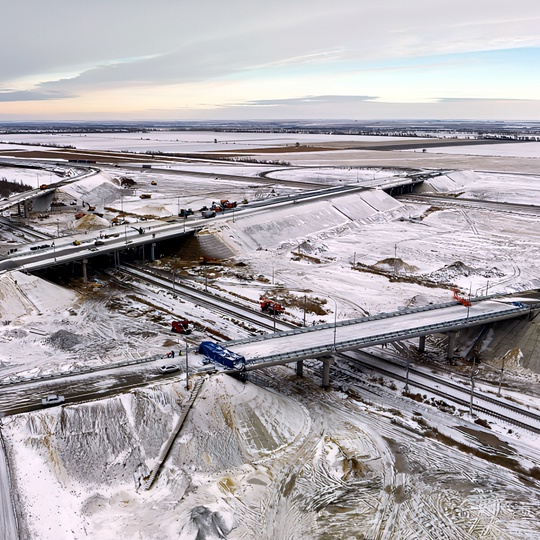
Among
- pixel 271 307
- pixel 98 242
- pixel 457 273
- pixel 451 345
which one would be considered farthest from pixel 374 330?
pixel 98 242

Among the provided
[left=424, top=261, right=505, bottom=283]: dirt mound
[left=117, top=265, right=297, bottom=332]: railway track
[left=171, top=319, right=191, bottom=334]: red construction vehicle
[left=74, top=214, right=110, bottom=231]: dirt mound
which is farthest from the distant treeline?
[left=424, top=261, right=505, bottom=283]: dirt mound

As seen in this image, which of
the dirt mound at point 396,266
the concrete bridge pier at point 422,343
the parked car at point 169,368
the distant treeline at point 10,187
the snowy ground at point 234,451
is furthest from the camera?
the distant treeline at point 10,187

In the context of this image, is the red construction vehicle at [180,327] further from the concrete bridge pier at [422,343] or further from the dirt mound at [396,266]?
the dirt mound at [396,266]

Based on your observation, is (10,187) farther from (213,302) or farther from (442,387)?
(442,387)

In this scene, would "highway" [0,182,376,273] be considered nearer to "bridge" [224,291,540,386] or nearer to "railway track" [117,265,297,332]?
"railway track" [117,265,297,332]

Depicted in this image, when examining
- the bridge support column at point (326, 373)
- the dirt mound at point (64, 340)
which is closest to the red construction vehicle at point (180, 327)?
the dirt mound at point (64, 340)
